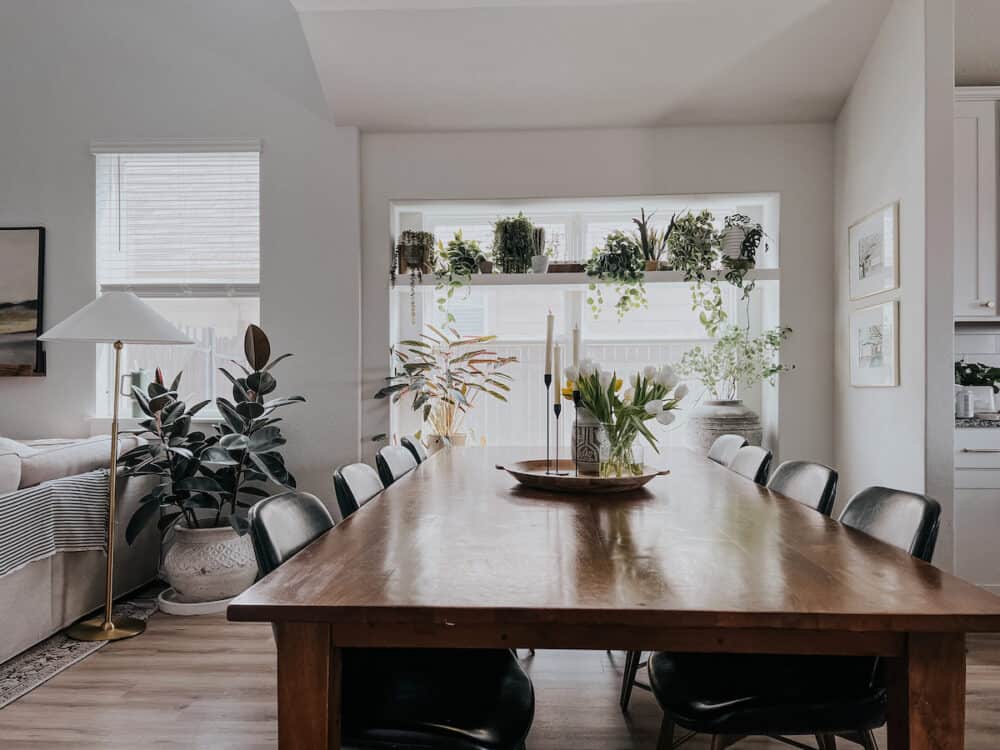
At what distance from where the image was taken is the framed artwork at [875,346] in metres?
3.24

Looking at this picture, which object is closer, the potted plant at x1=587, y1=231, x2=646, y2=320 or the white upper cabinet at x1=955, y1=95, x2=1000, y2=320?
the white upper cabinet at x1=955, y1=95, x2=1000, y2=320

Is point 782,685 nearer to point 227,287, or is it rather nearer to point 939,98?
point 939,98

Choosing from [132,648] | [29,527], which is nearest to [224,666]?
[132,648]

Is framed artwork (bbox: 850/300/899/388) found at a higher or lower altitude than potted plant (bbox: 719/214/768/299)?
lower

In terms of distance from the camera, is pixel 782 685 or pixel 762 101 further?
pixel 762 101

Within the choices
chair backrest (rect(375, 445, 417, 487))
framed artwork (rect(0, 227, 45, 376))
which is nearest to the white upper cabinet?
chair backrest (rect(375, 445, 417, 487))

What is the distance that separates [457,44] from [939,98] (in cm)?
218

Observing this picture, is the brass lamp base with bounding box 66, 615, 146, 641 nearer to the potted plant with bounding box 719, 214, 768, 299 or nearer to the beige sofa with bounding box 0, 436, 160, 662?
the beige sofa with bounding box 0, 436, 160, 662

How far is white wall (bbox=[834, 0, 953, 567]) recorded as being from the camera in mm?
2990

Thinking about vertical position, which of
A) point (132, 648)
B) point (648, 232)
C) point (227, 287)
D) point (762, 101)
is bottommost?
point (132, 648)

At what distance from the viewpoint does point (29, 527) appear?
277cm

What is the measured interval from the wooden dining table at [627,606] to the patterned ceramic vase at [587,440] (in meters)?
0.76

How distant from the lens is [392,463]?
254cm

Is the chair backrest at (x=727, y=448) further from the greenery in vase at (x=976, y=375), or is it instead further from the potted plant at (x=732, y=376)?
the greenery in vase at (x=976, y=375)
